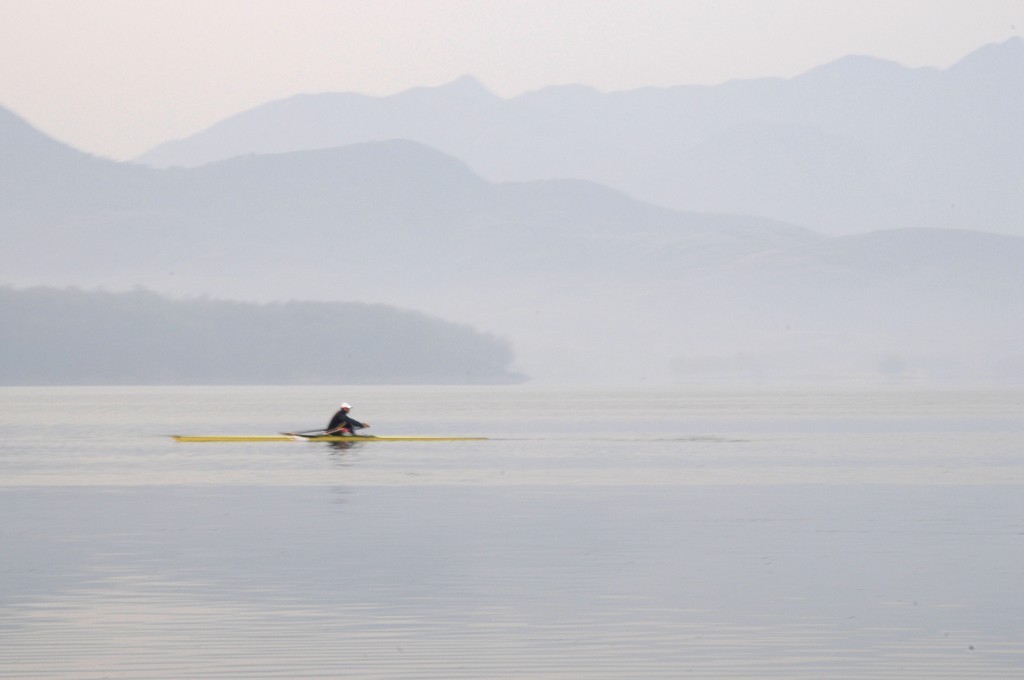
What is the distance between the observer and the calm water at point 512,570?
22547 mm

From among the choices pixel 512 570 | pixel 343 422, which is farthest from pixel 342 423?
pixel 512 570

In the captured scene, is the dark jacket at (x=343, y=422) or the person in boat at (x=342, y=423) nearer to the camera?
the dark jacket at (x=343, y=422)

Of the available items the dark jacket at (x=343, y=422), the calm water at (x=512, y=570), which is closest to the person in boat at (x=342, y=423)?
the dark jacket at (x=343, y=422)

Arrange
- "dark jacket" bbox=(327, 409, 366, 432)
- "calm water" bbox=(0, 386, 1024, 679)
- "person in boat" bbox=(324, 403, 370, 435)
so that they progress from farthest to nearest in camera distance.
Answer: "person in boat" bbox=(324, 403, 370, 435), "dark jacket" bbox=(327, 409, 366, 432), "calm water" bbox=(0, 386, 1024, 679)

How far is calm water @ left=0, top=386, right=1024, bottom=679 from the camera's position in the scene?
22.5 meters

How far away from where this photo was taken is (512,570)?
31.7m

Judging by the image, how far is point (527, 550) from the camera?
35.2m

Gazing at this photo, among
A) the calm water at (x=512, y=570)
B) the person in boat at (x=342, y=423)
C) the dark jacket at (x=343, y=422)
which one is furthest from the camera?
the person in boat at (x=342, y=423)

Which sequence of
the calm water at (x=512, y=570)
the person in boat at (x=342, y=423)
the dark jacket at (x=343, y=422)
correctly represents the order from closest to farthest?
the calm water at (x=512, y=570) < the dark jacket at (x=343, y=422) < the person in boat at (x=342, y=423)

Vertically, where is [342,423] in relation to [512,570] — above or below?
above

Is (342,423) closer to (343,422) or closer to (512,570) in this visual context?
(343,422)

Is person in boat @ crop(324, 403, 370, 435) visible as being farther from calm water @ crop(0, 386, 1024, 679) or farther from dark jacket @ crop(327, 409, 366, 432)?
calm water @ crop(0, 386, 1024, 679)

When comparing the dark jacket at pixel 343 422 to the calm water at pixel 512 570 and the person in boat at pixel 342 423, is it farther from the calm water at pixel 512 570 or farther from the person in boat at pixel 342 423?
the calm water at pixel 512 570

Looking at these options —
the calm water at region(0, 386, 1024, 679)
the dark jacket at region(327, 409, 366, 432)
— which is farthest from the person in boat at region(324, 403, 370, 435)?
the calm water at region(0, 386, 1024, 679)
